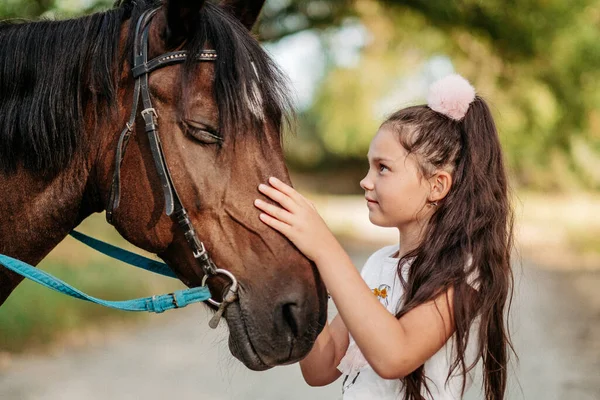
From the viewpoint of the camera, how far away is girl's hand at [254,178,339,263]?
190 cm

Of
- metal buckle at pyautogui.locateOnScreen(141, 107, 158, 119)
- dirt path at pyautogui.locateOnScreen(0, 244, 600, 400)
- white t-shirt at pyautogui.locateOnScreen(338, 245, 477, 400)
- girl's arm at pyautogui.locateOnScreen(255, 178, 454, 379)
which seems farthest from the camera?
dirt path at pyautogui.locateOnScreen(0, 244, 600, 400)

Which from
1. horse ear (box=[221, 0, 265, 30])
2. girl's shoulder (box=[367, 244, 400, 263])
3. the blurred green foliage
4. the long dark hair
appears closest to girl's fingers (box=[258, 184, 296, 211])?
the long dark hair

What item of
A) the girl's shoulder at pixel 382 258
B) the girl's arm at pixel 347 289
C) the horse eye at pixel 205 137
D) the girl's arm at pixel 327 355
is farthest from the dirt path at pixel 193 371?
the horse eye at pixel 205 137

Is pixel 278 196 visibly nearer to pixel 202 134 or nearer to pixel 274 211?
pixel 274 211

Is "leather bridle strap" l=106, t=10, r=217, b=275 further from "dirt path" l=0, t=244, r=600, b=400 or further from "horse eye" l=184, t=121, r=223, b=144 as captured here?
"dirt path" l=0, t=244, r=600, b=400

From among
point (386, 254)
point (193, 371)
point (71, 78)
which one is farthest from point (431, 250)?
point (193, 371)

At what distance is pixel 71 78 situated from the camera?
2.11m

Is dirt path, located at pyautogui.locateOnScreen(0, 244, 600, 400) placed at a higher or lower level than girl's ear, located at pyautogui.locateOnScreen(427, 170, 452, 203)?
lower

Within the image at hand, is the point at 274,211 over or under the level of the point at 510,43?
over

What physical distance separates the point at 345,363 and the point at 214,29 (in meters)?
1.22

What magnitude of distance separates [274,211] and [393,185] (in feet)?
1.48

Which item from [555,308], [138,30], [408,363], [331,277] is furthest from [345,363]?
[555,308]

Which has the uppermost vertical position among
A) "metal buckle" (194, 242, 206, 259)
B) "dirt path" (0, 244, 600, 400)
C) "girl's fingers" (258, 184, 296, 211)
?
"girl's fingers" (258, 184, 296, 211)

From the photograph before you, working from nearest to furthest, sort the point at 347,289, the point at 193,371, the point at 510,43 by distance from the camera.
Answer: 1. the point at 347,289
2. the point at 193,371
3. the point at 510,43
